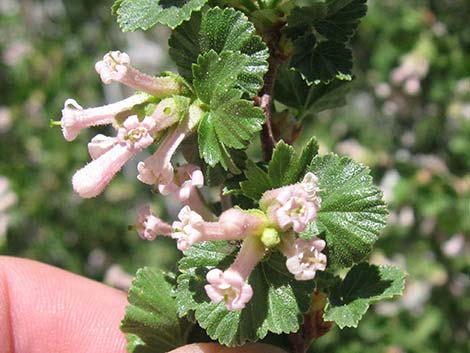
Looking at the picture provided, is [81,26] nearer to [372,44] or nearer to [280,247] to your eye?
[372,44]

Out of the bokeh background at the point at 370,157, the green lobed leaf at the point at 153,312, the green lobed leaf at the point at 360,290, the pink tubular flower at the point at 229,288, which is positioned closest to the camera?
the pink tubular flower at the point at 229,288

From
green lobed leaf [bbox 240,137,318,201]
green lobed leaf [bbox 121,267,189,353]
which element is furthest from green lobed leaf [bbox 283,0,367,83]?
green lobed leaf [bbox 121,267,189,353]

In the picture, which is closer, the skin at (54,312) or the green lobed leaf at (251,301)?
the green lobed leaf at (251,301)

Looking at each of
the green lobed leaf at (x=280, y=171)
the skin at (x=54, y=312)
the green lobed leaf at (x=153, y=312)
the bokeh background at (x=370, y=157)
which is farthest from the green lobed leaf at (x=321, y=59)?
the bokeh background at (x=370, y=157)

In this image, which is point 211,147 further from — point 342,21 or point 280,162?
point 342,21

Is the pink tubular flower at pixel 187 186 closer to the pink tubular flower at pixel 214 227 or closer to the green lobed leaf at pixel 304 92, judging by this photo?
the pink tubular flower at pixel 214 227

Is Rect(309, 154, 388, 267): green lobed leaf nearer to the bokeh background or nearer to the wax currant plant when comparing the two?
the wax currant plant

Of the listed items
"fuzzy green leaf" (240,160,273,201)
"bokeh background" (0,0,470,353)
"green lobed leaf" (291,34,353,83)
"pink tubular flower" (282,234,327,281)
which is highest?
"green lobed leaf" (291,34,353,83)
